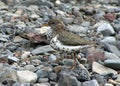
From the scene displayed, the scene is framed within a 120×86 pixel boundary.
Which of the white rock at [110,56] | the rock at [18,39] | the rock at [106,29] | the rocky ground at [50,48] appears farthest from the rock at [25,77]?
the rock at [106,29]

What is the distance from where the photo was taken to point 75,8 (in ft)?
47.8

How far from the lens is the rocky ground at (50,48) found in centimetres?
797

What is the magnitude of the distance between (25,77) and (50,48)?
6.63 ft

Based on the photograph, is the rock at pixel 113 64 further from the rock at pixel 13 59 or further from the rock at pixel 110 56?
the rock at pixel 13 59

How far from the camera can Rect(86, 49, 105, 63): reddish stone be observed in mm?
9371

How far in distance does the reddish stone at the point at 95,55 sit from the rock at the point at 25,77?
174cm

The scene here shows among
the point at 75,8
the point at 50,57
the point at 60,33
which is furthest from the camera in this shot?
the point at 75,8

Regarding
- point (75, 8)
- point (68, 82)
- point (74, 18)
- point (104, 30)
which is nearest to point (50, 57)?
point (68, 82)

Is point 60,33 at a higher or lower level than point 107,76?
higher

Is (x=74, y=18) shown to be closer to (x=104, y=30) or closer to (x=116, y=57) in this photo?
(x=104, y=30)

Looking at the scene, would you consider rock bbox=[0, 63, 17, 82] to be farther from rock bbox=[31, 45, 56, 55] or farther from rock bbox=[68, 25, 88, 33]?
rock bbox=[68, 25, 88, 33]

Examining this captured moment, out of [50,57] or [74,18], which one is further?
[74,18]

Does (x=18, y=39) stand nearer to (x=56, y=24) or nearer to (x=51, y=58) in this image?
(x=51, y=58)

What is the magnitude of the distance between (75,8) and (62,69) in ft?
20.8
